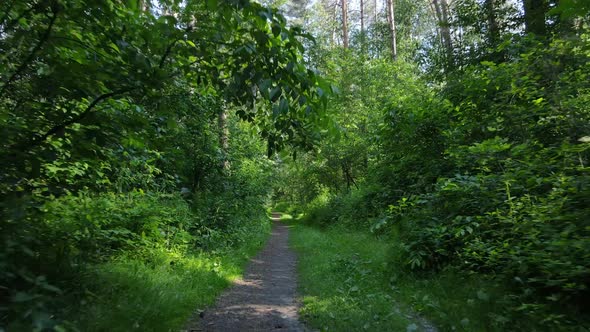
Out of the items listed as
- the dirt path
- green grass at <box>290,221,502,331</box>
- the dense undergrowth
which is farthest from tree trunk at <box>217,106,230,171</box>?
the dense undergrowth

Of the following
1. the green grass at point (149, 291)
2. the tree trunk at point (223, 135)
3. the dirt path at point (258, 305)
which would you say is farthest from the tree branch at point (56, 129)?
the tree trunk at point (223, 135)

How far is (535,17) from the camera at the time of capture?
924 cm

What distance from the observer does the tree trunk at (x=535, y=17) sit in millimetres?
9062

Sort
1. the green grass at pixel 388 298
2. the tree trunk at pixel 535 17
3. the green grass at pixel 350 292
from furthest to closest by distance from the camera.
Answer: the tree trunk at pixel 535 17
the green grass at pixel 350 292
the green grass at pixel 388 298

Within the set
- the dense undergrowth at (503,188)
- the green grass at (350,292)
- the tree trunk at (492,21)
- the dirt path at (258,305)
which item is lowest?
the dirt path at (258,305)

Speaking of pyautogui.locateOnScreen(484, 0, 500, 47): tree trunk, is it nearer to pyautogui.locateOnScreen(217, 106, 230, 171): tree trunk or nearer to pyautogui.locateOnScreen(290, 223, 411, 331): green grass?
pyautogui.locateOnScreen(290, 223, 411, 331): green grass

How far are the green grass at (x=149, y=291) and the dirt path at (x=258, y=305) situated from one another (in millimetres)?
281

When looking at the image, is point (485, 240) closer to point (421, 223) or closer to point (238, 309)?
point (421, 223)

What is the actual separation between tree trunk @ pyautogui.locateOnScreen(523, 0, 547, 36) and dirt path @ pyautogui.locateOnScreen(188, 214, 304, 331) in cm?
871

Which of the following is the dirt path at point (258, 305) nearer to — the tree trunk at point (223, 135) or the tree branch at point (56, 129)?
the tree branch at point (56, 129)

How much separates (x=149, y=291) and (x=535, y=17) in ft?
34.9

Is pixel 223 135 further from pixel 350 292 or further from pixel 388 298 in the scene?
pixel 388 298

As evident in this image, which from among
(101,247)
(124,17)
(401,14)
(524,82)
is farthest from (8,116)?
(401,14)

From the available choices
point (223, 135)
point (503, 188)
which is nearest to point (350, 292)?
point (503, 188)
